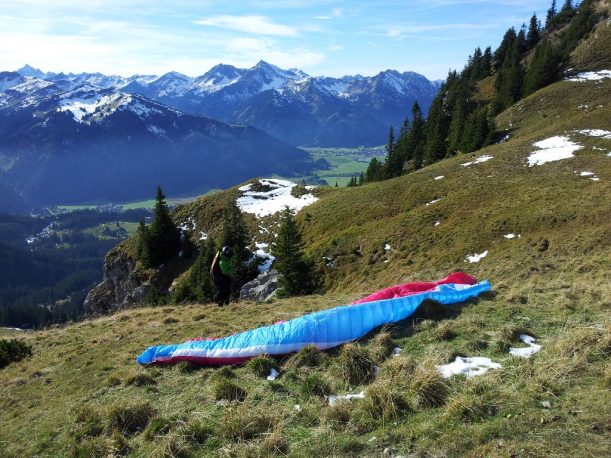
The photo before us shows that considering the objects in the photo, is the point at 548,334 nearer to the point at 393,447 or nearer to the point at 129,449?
the point at 393,447

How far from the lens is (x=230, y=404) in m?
8.18

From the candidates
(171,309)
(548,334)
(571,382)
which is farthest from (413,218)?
(571,382)

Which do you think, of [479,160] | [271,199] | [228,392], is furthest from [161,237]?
[228,392]

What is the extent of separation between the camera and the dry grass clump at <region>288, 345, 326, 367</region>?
9.55 meters

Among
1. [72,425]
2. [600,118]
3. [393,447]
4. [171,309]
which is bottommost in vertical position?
[171,309]

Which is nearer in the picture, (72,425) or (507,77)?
(72,425)

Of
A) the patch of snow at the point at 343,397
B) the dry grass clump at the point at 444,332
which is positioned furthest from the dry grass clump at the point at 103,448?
the dry grass clump at the point at 444,332

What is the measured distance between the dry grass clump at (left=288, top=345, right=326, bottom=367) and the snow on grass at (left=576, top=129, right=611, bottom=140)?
48.7 m

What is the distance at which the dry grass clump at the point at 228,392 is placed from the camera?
8500 millimetres

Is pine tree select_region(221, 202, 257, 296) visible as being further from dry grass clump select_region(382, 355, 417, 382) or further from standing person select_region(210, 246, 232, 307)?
dry grass clump select_region(382, 355, 417, 382)

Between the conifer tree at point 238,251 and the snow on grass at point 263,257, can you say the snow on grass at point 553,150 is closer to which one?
the snow on grass at point 263,257

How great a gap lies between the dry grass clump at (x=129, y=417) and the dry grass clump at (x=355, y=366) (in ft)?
13.7

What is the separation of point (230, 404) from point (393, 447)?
3614 millimetres

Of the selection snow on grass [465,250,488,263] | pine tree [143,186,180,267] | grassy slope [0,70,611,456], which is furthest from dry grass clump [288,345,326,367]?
pine tree [143,186,180,267]
